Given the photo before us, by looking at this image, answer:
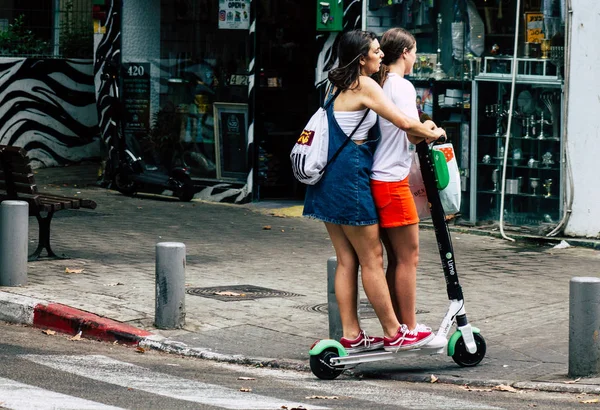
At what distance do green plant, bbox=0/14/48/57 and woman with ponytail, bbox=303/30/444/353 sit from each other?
1431 cm

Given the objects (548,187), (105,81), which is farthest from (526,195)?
(105,81)

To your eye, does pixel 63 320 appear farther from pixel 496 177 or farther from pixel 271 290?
pixel 496 177

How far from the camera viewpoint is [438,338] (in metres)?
7.35

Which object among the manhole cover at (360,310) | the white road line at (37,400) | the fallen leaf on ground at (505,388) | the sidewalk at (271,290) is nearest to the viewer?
the white road line at (37,400)

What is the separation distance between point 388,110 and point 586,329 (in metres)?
1.74

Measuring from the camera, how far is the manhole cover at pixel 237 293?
9.82m

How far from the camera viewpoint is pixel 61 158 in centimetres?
2083

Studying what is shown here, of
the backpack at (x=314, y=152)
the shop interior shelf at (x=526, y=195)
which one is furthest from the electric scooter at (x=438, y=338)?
the shop interior shelf at (x=526, y=195)

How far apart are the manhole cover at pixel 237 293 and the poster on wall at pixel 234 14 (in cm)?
730

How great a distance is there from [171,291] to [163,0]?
10280 mm

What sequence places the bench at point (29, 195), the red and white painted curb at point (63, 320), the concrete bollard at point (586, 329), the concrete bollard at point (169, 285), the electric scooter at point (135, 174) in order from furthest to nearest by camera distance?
1. the electric scooter at point (135, 174)
2. the bench at point (29, 195)
3. the concrete bollard at point (169, 285)
4. the red and white painted curb at point (63, 320)
5. the concrete bollard at point (586, 329)

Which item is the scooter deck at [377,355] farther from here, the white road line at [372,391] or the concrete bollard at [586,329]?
the concrete bollard at [586,329]

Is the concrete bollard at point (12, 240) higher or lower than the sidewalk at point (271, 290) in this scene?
higher

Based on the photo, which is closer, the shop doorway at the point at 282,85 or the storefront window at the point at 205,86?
the shop doorway at the point at 282,85
